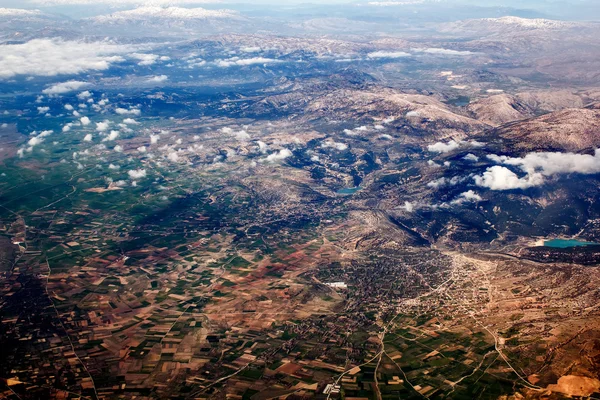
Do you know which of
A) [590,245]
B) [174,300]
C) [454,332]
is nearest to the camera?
[454,332]

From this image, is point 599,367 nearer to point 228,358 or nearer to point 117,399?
point 228,358

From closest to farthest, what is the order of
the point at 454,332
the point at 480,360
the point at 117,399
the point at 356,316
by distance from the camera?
1. the point at 117,399
2. the point at 480,360
3. the point at 454,332
4. the point at 356,316

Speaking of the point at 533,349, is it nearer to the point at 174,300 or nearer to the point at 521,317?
the point at 521,317

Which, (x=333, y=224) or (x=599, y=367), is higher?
(x=599, y=367)

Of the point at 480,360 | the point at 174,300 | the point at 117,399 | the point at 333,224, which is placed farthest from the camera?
the point at 333,224

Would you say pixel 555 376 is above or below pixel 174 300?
above

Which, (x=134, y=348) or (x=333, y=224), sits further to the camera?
(x=333, y=224)

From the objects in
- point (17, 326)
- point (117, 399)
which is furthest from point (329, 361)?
point (17, 326)

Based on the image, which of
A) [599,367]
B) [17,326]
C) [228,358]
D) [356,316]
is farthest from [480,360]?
[17,326]

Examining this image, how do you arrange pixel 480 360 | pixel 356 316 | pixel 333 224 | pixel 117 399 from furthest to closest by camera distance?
1. pixel 333 224
2. pixel 356 316
3. pixel 480 360
4. pixel 117 399
